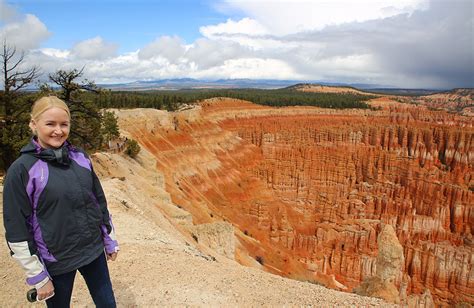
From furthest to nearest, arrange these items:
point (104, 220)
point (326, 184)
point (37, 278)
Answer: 1. point (326, 184)
2. point (104, 220)
3. point (37, 278)

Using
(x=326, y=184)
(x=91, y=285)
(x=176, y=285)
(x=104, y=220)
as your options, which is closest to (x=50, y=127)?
(x=104, y=220)

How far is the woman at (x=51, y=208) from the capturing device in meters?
3.49

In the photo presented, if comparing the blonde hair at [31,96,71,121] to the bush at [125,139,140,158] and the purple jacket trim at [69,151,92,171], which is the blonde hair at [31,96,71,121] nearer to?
the purple jacket trim at [69,151,92,171]

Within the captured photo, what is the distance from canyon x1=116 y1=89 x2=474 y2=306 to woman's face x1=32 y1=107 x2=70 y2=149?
26501 mm

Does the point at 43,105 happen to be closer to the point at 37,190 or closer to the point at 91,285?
the point at 37,190

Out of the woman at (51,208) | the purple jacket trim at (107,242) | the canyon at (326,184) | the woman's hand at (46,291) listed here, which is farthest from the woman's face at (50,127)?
the canyon at (326,184)

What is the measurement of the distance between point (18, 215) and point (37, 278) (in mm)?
705

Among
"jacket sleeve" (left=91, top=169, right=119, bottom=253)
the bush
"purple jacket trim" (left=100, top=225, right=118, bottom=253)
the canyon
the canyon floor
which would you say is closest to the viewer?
"jacket sleeve" (left=91, top=169, right=119, bottom=253)

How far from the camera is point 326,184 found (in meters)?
63.4

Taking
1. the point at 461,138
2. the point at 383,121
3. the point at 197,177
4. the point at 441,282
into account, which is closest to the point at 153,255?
the point at 197,177

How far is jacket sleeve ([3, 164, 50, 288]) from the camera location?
3447mm

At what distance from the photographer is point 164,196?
77.7ft

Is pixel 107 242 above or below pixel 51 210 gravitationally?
below

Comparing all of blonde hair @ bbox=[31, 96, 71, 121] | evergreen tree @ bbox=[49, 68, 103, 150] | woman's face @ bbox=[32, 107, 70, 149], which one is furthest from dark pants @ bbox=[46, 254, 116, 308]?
evergreen tree @ bbox=[49, 68, 103, 150]
